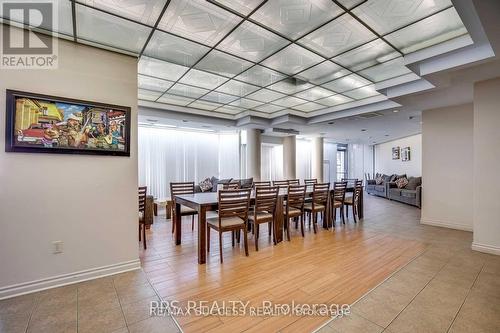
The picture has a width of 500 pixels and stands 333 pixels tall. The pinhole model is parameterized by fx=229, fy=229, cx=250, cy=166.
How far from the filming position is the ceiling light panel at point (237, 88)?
3.97 meters

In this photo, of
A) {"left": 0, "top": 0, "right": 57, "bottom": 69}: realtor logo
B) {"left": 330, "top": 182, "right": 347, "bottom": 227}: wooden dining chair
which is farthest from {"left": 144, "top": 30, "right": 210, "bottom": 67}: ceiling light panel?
{"left": 330, "top": 182, "right": 347, "bottom": 227}: wooden dining chair

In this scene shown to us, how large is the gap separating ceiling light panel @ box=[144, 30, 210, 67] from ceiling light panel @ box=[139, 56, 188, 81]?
148 millimetres

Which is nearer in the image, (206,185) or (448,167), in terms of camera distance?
(448,167)

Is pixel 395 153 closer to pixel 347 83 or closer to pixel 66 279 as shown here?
pixel 347 83

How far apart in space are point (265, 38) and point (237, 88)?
1671 millimetres

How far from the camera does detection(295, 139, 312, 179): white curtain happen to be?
10242 mm

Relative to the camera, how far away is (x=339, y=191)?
4.70m

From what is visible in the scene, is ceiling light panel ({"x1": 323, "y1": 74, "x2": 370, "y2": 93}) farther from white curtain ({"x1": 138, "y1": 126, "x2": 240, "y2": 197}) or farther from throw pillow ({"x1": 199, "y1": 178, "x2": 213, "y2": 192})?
white curtain ({"x1": 138, "y1": 126, "x2": 240, "y2": 197})

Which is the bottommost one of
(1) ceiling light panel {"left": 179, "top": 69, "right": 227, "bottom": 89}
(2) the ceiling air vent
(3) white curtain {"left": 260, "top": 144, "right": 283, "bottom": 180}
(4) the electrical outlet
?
(4) the electrical outlet

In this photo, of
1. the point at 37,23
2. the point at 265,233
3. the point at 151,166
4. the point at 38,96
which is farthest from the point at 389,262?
the point at 151,166

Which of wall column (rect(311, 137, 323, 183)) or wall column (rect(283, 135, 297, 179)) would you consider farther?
wall column (rect(311, 137, 323, 183))

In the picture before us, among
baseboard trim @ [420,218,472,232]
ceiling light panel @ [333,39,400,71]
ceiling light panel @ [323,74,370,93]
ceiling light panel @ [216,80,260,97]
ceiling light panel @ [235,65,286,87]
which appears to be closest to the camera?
ceiling light panel @ [333,39,400,71]

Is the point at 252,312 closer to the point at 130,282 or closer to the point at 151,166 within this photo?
the point at 130,282

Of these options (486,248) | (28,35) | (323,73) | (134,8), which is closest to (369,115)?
(323,73)
